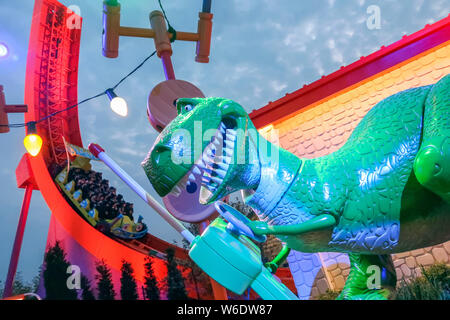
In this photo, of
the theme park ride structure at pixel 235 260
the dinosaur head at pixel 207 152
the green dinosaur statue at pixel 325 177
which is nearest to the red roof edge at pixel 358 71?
the green dinosaur statue at pixel 325 177

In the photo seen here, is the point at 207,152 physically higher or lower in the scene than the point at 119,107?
lower

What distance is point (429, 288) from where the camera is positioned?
3.83 feet

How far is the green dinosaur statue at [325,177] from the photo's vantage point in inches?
34.4

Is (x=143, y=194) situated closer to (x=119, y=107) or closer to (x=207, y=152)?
(x=119, y=107)

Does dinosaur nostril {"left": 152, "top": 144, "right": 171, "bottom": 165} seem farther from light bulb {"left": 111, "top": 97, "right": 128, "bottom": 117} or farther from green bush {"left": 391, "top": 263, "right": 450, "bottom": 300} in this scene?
light bulb {"left": 111, "top": 97, "right": 128, "bottom": 117}

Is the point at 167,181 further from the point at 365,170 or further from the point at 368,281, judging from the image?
the point at 368,281

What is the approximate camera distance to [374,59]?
223cm

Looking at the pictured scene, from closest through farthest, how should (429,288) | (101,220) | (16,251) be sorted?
(429,288), (16,251), (101,220)

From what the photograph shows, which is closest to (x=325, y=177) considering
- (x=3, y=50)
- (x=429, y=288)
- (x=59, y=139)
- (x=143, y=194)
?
(x=429, y=288)

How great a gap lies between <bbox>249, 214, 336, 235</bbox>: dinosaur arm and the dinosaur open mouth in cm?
16

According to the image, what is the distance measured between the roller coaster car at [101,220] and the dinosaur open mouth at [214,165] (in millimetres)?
3469

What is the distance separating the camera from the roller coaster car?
13.4 ft

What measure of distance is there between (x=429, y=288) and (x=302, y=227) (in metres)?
0.63

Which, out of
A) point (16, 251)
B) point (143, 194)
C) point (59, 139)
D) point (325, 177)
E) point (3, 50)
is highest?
point (59, 139)
